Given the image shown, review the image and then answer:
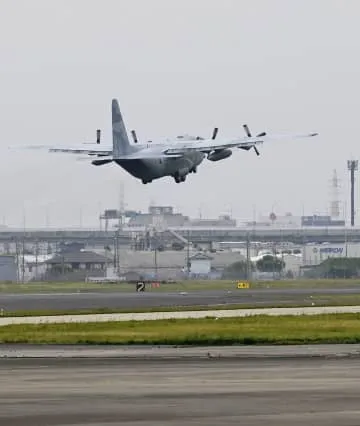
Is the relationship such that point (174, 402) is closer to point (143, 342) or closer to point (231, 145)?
point (143, 342)

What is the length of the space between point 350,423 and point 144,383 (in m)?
9.72

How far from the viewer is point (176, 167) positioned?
124625 millimetres

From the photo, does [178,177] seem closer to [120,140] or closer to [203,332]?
[120,140]

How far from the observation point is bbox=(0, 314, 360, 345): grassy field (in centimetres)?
5572

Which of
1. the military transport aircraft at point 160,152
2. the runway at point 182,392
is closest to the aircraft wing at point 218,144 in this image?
the military transport aircraft at point 160,152

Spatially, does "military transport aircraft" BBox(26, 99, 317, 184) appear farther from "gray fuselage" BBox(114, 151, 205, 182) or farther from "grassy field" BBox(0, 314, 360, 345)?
"grassy field" BBox(0, 314, 360, 345)

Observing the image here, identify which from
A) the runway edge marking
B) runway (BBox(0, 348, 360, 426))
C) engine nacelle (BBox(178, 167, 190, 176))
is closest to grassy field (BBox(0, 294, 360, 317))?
the runway edge marking

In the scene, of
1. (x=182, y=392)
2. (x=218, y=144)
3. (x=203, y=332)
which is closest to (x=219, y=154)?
(x=218, y=144)

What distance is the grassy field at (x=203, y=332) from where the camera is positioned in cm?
5572

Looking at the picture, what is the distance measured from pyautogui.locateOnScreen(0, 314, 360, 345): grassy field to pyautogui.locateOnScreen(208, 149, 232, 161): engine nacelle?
50.6m

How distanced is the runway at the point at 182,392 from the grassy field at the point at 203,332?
11.0 meters

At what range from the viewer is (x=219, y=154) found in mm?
126812

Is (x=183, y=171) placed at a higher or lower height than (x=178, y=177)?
higher

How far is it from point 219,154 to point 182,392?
309 ft
